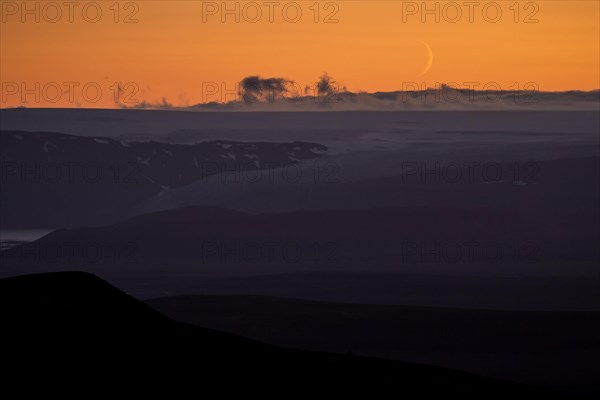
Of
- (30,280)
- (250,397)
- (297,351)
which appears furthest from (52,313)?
(297,351)

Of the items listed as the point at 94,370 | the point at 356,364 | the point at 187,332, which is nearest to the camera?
the point at 94,370

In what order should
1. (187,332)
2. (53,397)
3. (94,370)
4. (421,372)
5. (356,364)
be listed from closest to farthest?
(53,397)
(94,370)
(187,332)
(356,364)
(421,372)

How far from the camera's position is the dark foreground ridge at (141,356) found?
42.0 metres

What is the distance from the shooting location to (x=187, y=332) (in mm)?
50812

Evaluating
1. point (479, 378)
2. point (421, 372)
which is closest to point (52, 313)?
point (421, 372)

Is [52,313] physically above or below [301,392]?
above

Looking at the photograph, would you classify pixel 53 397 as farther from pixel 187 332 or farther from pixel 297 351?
pixel 297 351

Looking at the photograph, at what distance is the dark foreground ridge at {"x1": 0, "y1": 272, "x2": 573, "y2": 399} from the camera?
138 ft

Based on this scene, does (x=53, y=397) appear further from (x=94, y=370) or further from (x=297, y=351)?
(x=297, y=351)

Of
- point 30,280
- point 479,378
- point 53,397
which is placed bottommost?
point 479,378

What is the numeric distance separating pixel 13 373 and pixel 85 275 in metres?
12.0

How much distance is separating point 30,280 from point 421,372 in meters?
22.1

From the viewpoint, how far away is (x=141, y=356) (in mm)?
45312

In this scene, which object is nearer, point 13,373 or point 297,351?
point 13,373
